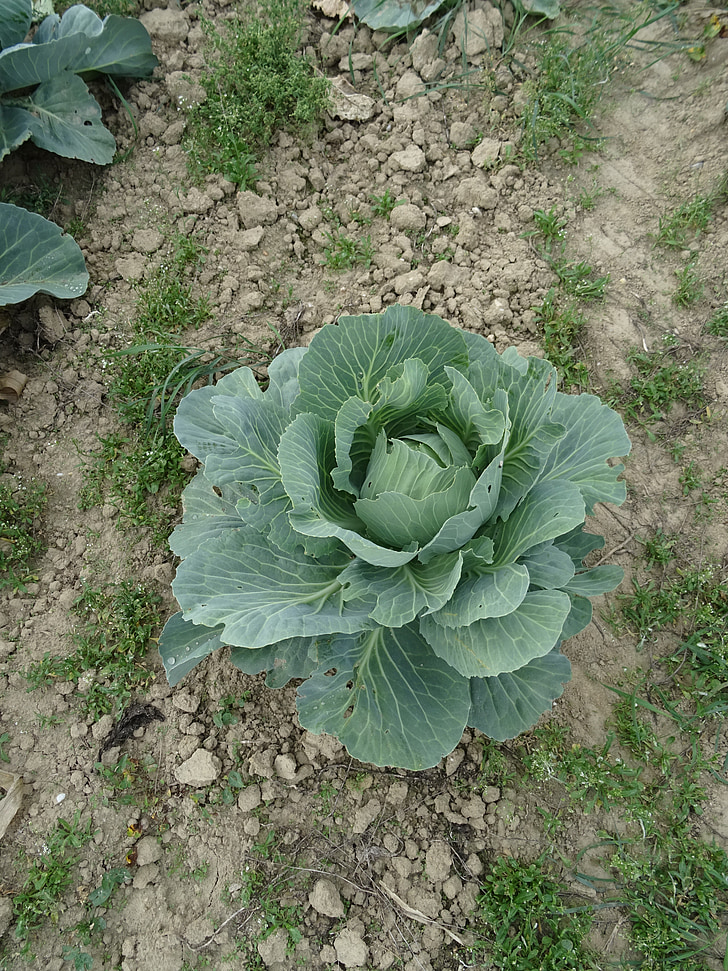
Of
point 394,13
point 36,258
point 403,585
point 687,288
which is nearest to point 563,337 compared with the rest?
point 687,288

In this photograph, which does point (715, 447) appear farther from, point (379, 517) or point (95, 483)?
point (95, 483)

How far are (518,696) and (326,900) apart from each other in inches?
42.6

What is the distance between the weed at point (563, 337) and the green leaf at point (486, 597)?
5.31 ft

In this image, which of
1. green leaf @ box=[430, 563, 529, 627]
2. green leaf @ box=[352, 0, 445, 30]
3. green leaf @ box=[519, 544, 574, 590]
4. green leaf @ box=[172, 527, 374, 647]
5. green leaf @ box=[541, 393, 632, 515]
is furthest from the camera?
green leaf @ box=[352, 0, 445, 30]

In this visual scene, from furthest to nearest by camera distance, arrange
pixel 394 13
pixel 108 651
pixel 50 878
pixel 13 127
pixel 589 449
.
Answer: pixel 394 13 → pixel 13 127 → pixel 108 651 → pixel 50 878 → pixel 589 449

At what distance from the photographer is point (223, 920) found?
2.46 metres

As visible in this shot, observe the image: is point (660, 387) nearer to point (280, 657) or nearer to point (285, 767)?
point (280, 657)

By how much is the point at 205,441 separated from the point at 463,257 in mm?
1911

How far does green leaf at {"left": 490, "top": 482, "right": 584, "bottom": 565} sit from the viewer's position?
1.87 metres

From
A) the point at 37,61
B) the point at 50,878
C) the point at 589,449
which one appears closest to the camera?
the point at 589,449

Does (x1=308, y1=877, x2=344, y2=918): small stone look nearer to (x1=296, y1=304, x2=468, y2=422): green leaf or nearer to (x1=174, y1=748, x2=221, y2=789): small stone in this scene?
(x1=174, y1=748, x2=221, y2=789): small stone

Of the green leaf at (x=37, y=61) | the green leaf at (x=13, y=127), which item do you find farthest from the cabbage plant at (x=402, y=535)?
the green leaf at (x=37, y=61)

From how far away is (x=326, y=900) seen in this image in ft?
8.08

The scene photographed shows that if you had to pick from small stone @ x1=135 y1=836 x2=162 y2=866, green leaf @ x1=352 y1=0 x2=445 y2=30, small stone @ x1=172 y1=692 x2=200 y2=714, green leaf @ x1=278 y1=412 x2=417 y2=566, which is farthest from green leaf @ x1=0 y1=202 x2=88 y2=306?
small stone @ x1=135 y1=836 x2=162 y2=866
